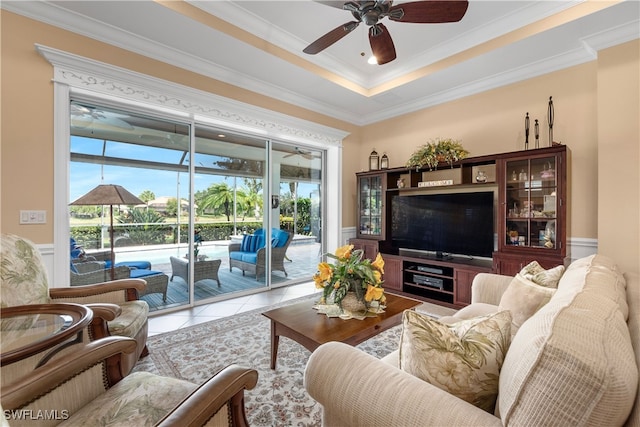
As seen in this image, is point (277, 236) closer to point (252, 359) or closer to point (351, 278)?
point (252, 359)

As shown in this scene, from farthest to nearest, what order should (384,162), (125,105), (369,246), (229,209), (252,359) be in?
(384,162)
(369,246)
(229,209)
(125,105)
(252,359)

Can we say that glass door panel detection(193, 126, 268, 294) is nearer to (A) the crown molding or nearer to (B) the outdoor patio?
(B) the outdoor patio

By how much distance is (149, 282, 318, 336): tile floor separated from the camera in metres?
2.90

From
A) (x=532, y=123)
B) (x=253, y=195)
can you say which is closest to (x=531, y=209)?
(x=532, y=123)

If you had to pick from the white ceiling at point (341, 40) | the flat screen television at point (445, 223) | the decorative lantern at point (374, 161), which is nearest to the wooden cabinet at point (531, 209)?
the flat screen television at point (445, 223)

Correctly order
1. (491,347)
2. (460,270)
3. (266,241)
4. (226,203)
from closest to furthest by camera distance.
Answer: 1. (491,347)
2. (460,270)
3. (226,203)
4. (266,241)

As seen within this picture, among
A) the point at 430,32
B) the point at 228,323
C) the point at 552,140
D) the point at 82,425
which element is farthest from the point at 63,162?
the point at 552,140

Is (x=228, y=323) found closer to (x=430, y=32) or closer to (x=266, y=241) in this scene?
(x=266, y=241)

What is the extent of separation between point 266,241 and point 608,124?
4.04 meters

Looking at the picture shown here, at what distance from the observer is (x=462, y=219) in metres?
3.52

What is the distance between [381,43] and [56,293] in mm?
3063

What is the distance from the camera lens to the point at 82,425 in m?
0.98

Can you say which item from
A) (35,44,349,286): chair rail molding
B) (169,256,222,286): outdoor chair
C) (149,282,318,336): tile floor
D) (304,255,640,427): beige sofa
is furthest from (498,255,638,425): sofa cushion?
(169,256,222,286): outdoor chair

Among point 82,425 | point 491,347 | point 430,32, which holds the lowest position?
point 82,425
